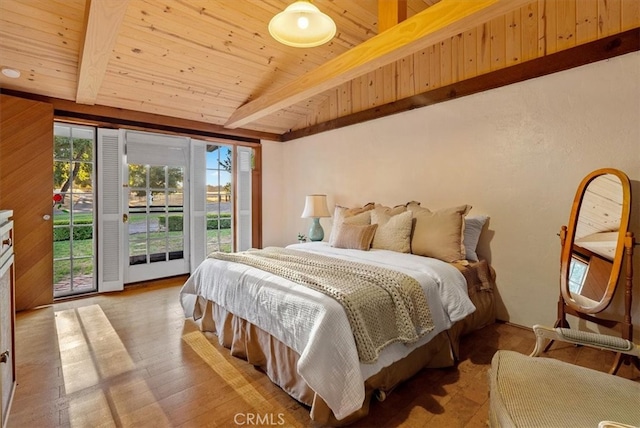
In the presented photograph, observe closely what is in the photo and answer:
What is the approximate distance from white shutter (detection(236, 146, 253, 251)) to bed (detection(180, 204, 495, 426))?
2149 millimetres

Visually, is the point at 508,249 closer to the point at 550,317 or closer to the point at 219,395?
the point at 550,317

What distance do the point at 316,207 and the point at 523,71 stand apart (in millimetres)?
2605

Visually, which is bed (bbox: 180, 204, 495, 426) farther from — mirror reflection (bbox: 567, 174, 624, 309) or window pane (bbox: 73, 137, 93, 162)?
window pane (bbox: 73, 137, 93, 162)

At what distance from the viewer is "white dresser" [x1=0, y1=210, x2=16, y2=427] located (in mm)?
1362

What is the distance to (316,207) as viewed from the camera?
4086 millimetres

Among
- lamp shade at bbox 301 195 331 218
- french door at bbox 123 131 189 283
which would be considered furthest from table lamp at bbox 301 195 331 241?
french door at bbox 123 131 189 283

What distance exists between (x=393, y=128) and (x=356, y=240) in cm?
150

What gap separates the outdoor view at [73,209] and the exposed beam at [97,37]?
2.92 ft

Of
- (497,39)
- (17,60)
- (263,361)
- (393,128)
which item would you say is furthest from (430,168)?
(17,60)

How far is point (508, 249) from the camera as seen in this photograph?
8.98 feet

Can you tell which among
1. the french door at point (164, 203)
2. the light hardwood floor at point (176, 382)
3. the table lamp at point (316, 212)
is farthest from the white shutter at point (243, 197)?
the light hardwood floor at point (176, 382)

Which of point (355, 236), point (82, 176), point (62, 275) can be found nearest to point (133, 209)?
point (82, 176)

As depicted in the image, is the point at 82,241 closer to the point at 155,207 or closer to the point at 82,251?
the point at 82,251

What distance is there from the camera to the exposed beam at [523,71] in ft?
7.13
